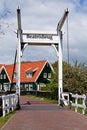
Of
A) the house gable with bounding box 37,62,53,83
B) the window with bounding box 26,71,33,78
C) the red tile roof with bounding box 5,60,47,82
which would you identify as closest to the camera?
the red tile roof with bounding box 5,60,47,82

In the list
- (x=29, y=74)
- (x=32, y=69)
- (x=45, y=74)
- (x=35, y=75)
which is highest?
(x=32, y=69)

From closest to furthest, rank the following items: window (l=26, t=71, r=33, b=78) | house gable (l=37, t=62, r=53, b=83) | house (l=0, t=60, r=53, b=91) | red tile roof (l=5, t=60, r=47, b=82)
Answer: house (l=0, t=60, r=53, b=91), red tile roof (l=5, t=60, r=47, b=82), house gable (l=37, t=62, r=53, b=83), window (l=26, t=71, r=33, b=78)

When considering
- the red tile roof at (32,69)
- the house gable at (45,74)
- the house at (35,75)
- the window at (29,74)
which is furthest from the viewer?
the window at (29,74)

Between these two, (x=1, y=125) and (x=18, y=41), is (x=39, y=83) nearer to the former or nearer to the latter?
(x=18, y=41)

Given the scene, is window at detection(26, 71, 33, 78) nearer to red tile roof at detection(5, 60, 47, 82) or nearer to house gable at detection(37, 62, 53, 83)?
red tile roof at detection(5, 60, 47, 82)

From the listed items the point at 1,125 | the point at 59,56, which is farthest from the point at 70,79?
the point at 1,125

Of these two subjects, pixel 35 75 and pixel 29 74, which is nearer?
pixel 35 75

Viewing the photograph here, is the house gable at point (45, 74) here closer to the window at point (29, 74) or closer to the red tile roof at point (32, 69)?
the red tile roof at point (32, 69)

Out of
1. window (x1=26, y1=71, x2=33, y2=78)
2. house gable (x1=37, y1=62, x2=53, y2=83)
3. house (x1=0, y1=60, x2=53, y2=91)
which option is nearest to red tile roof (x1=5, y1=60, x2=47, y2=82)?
house (x1=0, y1=60, x2=53, y2=91)

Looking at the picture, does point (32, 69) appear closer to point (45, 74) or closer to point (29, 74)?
point (29, 74)

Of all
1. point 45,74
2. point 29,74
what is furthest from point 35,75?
point 29,74

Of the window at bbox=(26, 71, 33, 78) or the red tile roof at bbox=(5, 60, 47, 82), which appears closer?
the red tile roof at bbox=(5, 60, 47, 82)

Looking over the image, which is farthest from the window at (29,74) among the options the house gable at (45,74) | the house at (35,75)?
the house gable at (45,74)

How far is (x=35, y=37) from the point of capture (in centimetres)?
3531
